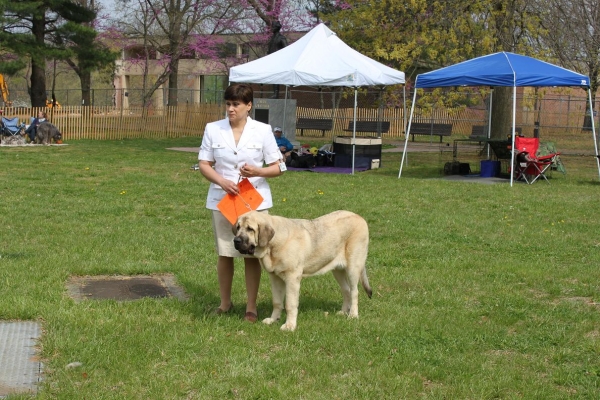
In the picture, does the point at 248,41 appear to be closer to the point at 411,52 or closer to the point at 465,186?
the point at 411,52

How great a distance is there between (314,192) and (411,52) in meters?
11.6

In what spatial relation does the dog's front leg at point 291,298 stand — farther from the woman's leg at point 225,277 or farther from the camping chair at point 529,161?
the camping chair at point 529,161

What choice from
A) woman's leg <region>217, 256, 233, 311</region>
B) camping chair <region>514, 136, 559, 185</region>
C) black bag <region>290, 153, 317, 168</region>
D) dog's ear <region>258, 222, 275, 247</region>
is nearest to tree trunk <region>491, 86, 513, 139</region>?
camping chair <region>514, 136, 559, 185</region>

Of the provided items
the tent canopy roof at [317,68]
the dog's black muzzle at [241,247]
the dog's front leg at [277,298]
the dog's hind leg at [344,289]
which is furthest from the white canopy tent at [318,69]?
the dog's black muzzle at [241,247]

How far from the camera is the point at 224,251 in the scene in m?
6.16

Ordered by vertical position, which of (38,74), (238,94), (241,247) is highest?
(38,74)

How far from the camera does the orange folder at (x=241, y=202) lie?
19.2ft

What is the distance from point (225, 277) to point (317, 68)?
1315 cm

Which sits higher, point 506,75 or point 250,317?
point 506,75

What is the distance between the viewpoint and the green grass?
494 centimetres

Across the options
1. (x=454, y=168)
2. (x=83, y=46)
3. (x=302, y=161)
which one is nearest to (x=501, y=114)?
(x=454, y=168)

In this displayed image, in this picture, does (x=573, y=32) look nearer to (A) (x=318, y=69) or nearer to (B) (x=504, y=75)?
(B) (x=504, y=75)

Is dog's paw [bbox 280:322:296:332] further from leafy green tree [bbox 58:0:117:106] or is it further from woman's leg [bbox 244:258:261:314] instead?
leafy green tree [bbox 58:0:117:106]

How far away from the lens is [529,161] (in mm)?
17016
